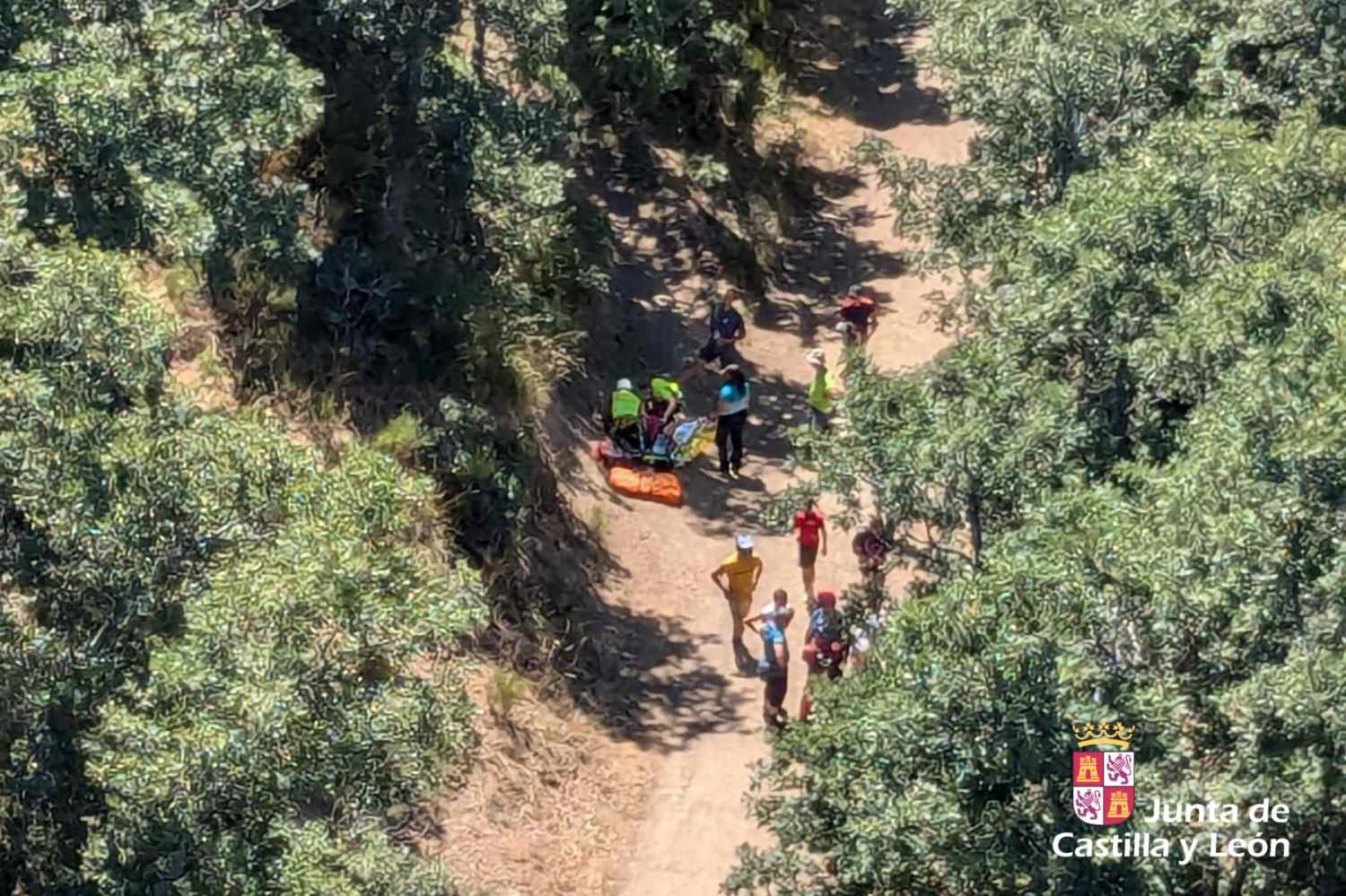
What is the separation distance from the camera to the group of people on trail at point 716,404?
2427 cm

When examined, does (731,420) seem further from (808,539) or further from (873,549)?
(873,549)

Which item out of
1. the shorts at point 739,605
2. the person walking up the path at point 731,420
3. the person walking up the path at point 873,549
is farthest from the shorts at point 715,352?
the person walking up the path at point 873,549

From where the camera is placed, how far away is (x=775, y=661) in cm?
2042

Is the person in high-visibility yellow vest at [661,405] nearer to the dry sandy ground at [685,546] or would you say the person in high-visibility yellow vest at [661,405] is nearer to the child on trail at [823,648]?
the dry sandy ground at [685,546]

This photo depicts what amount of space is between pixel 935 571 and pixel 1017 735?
8.58ft

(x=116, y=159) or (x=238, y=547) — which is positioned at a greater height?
(x=116, y=159)

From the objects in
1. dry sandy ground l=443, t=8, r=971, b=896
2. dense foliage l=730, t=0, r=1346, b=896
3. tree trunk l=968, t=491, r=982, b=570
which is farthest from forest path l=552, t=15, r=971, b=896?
tree trunk l=968, t=491, r=982, b=570

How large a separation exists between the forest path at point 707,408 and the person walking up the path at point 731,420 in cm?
23

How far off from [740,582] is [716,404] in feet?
16.4

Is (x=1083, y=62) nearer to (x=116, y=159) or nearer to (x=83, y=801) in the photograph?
(x=116, y=159)

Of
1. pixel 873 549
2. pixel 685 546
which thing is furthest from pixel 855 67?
pixel 873 549

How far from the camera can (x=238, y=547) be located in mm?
12336

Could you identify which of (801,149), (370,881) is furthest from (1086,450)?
(801,149)

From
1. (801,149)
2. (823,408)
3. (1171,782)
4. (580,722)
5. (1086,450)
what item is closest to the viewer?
(1171,782)
